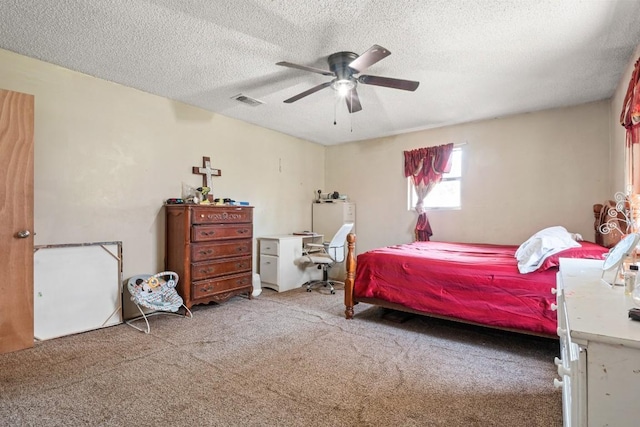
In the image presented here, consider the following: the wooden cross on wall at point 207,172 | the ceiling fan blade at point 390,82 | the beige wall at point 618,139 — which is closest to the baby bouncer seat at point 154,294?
the wooden cross on wall at point 207,172

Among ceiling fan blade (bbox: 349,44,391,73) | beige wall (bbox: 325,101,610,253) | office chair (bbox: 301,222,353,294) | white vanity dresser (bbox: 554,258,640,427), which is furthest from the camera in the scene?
office chair (bbox: 301,222,353,294)

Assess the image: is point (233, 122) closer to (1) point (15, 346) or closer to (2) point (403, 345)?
(1) point (15, 346)

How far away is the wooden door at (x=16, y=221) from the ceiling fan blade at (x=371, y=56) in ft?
8.41

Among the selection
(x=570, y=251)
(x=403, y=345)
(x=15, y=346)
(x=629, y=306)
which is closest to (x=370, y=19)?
(x=629, y=306)

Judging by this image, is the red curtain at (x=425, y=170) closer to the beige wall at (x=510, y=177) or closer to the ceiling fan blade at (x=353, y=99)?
the beige wall at (x=510, y=177)

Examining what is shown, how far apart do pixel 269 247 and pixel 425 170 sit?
8.31 feet

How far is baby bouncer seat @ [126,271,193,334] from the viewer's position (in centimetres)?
298

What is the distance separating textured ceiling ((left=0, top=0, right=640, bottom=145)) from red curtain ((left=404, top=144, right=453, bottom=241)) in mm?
1034

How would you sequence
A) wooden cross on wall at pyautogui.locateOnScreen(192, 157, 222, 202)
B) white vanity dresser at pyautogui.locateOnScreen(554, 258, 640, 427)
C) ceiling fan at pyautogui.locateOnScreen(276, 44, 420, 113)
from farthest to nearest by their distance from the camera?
wooden cross on wall at pyautogui.locateOnScreen(192, 157, 222, 202) < ceiling fan at pyautogui.locateOnScreen(276, 44, 420, 113) < white vanity dresser at pyautogui.locateOnScreen(554, 258, 640, 427)

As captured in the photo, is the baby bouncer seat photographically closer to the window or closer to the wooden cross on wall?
the wooden cross on wall

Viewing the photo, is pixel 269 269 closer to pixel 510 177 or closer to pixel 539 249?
pixel 539 249

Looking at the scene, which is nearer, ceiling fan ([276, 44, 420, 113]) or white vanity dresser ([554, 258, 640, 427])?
white vanity dresser ([554, 258, 640, 427])

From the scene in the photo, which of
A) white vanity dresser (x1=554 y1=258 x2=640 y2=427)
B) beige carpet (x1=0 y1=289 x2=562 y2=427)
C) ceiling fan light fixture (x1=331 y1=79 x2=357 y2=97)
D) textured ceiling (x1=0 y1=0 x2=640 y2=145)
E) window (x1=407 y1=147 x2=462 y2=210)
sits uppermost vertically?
textured ceiling (x1=0 y1=0 x2=640 y2=145)

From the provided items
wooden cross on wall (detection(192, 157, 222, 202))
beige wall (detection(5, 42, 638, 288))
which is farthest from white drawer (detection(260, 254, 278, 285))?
wooden cross on wall (detection(192, 157, 222, 202))
